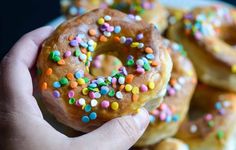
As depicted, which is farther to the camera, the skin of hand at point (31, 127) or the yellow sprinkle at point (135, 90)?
the yellow sprinkle at point (135, 90)

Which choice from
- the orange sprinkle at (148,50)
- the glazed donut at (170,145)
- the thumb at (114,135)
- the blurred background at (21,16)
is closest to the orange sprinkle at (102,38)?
the orange sprinkle at (148,50)

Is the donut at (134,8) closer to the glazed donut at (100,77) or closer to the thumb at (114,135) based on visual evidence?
the glazed donut at (100,77)

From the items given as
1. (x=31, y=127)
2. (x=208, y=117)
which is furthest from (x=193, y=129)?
(x=31, y=127)

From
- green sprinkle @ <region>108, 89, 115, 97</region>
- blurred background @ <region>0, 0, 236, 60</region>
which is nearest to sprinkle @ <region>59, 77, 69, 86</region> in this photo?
green sprinkle @ <region>108, 89, 115, 97</region>

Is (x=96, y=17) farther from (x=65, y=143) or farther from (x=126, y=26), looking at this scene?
(x=65, y=143)

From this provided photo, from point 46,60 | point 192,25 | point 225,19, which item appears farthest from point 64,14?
point 46,60

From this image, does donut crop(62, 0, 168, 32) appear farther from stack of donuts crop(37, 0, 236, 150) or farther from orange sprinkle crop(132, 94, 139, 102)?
orange sprinkle crop(132, 94, 139, 102)
